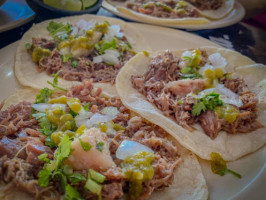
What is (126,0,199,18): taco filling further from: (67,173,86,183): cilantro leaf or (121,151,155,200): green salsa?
(67,173,86,183): cilantro leaf

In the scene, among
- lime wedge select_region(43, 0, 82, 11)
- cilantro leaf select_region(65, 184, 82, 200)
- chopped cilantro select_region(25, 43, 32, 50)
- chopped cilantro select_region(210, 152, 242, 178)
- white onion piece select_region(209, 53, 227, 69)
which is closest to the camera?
cilantro leaf select_region(65, 184, 82, 200)

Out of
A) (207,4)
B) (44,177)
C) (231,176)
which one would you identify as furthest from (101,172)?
(207,4)

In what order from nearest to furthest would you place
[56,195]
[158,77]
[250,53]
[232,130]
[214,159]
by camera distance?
[56,195], [214,159], [232,130], [158,77], [250,53]

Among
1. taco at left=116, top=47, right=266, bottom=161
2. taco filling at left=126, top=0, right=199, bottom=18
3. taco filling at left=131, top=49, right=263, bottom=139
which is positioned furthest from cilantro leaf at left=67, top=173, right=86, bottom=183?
taco filling at left=126, top=0, right=199, bottom=18

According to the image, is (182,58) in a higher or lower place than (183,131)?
higher

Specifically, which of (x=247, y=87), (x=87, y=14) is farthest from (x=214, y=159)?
→ (x=87, y=14)

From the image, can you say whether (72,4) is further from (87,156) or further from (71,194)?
(71,194)

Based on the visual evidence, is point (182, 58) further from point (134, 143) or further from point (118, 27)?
point (134, 143)
